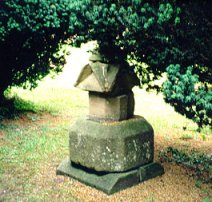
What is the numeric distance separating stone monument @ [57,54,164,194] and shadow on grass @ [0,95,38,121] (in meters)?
4.30

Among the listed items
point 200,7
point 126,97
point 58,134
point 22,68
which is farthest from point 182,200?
point 22,68

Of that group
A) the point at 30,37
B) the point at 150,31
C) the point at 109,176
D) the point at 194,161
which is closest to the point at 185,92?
the point at 150,31

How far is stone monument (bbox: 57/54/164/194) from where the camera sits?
17.0ft

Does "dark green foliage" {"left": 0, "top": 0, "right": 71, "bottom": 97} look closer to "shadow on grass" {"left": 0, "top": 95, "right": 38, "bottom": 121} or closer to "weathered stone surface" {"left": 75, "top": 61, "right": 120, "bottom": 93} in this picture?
"shadow on grass" {"left": 0, "top": 95, "right": 38, "bottom": 121}

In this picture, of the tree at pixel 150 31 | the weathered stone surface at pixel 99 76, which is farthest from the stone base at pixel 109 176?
the tree at pixel 150 31

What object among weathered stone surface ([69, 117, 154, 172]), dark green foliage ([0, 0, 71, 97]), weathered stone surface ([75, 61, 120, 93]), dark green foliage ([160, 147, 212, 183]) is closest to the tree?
weathered stone surface ([75, 61, 120, 93])

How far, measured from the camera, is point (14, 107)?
9906 mm

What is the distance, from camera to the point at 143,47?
4855 mm

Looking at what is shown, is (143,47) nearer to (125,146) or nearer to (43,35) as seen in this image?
(125,146)

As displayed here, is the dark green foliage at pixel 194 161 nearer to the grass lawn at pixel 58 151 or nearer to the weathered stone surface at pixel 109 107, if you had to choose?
the grass lawn at pixel 58 151

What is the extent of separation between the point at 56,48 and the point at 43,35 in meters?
0.91

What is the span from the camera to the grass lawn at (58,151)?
5.01 m

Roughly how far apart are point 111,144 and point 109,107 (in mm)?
549

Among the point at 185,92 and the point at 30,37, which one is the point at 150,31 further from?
the point at 30,37
